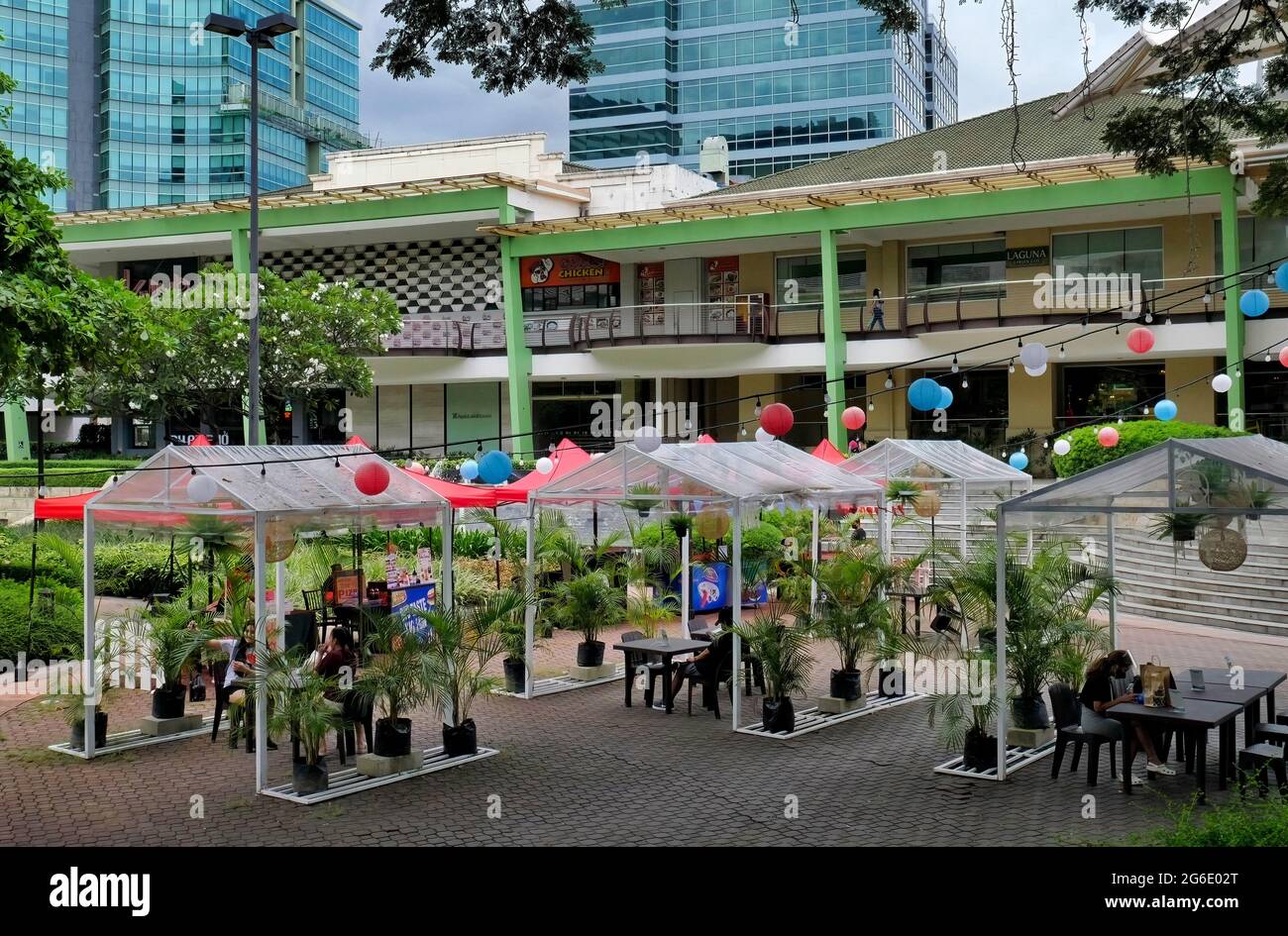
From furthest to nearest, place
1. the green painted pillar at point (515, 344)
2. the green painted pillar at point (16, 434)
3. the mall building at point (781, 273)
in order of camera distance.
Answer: the green painted pillar at point (16, 434) < the green painted pillar at point (515, 344) < the mall building at point (781, 273)

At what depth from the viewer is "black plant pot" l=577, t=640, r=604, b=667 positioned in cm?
1622

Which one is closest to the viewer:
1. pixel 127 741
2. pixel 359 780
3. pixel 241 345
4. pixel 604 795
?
pixel 604 795

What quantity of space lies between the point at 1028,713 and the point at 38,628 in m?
13.1

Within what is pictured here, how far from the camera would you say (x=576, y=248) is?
36812mm

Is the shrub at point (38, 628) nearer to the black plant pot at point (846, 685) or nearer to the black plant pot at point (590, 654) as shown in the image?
the black plant pot at point (590, 654)

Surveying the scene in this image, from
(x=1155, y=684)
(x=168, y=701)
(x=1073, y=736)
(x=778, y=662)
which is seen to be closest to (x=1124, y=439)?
(x=778, y=662)

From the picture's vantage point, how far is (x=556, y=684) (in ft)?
51.6

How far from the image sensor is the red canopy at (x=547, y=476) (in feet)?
60.0

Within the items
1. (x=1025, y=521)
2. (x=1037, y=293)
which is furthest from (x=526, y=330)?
(x=1025, y=521)

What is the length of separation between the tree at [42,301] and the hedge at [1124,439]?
54.1ft

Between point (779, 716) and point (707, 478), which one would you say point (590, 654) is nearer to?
point (707, 478)

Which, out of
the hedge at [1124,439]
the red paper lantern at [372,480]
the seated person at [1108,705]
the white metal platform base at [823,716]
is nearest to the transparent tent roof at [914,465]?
the hedge at [1124,439]
